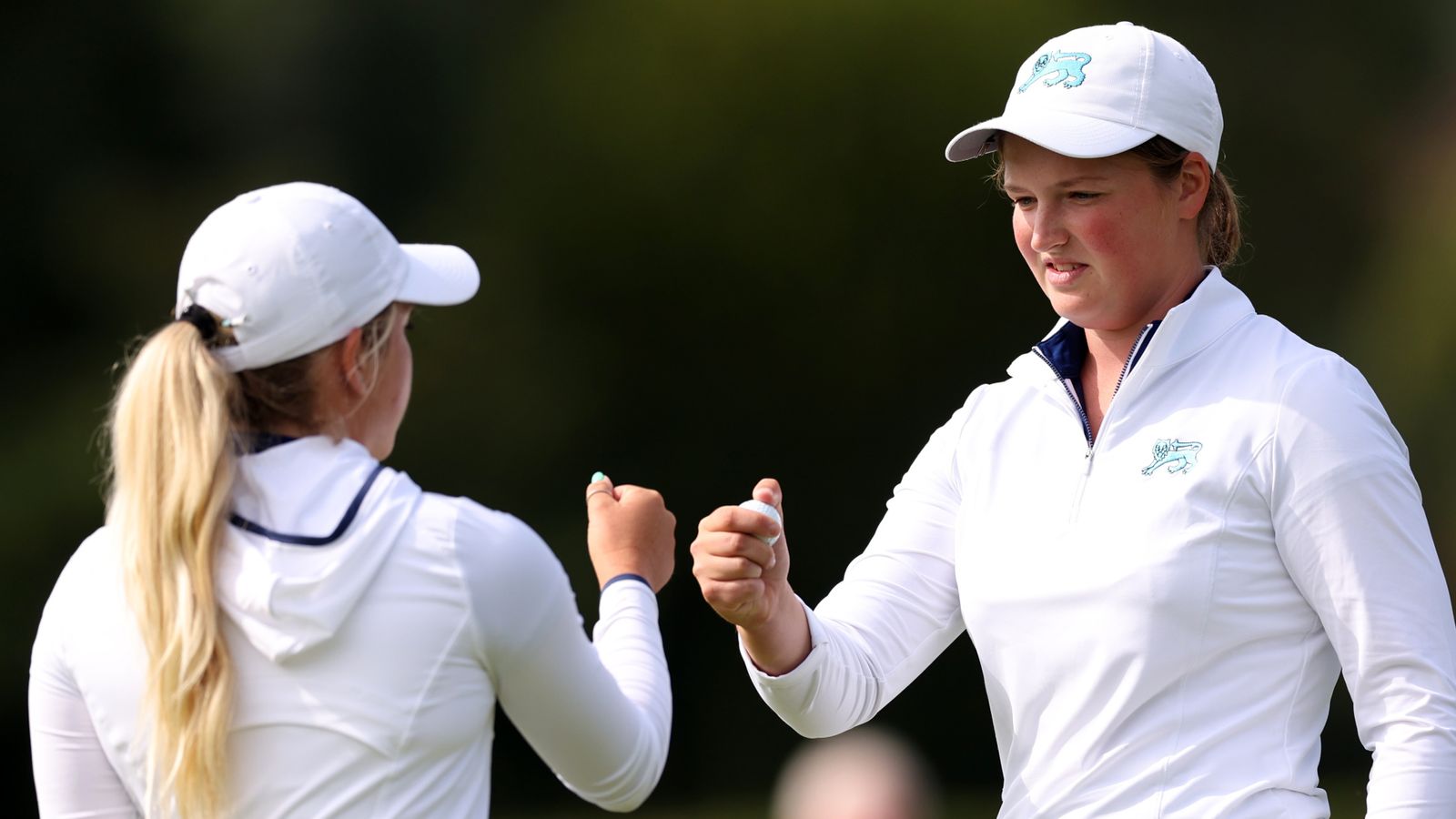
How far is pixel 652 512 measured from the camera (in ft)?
6.27

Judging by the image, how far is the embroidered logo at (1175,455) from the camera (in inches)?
77.9

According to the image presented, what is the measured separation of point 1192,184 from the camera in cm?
216

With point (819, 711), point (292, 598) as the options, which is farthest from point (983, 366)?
point (292, 598)

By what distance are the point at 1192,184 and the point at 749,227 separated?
11.2 feet

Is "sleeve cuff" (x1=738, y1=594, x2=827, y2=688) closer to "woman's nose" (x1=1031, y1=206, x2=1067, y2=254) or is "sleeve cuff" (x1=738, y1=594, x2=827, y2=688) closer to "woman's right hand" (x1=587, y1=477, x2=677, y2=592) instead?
"woman's right hand" (x1=587, y1=477, x2=677, y2=592)

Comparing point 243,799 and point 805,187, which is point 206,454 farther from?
point 805,187

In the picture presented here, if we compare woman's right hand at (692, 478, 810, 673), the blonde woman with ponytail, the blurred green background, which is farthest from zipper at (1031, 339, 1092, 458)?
the blurred green background

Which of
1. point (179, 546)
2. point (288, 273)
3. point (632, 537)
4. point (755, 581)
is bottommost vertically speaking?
point (755, 581)

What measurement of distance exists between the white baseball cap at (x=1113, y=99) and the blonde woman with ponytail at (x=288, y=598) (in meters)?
0.82

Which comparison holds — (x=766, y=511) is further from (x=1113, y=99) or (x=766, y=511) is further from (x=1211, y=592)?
(x=1113, y=99)

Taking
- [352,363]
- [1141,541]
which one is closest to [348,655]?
[352,363]

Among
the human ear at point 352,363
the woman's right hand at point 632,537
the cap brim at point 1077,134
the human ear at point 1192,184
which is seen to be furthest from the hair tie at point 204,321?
the human ear at point 1192,184

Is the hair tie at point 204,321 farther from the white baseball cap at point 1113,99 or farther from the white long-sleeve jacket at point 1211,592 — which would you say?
the white baseball cap at point 1113,99

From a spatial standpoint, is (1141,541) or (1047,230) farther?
(1047,230)
